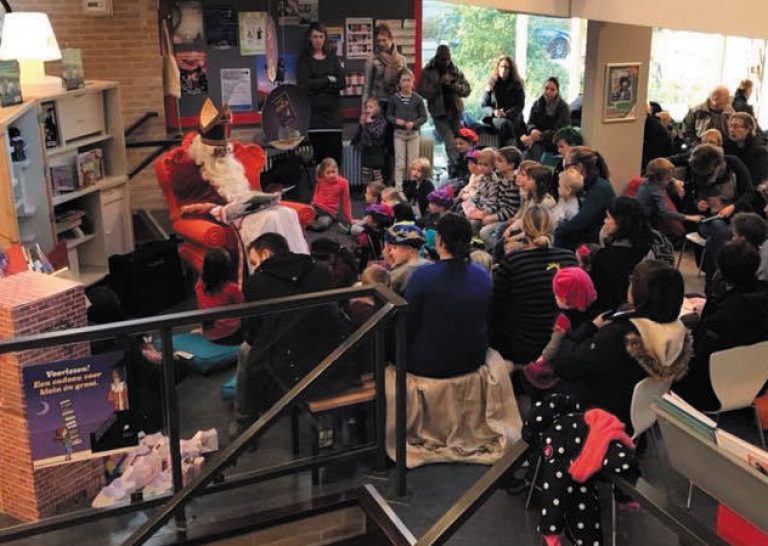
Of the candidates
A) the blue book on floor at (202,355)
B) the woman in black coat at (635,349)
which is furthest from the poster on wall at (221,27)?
the woman in black coat at (635,349)

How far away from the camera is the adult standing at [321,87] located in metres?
10.2

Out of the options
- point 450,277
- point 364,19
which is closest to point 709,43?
point 364,19

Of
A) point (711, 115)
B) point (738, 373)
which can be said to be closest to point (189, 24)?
point (711, 115)

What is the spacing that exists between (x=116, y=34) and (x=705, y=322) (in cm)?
635

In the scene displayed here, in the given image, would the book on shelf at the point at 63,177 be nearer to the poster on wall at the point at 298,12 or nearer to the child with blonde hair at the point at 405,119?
the child with blonde hair at the point at 405,119

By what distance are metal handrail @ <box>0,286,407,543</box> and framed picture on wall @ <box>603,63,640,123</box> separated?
534 cm

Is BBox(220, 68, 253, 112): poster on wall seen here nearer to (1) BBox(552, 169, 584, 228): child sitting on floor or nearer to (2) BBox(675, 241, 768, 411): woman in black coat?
(1) BBox(552, 169, 584, 228): child sitting on floor

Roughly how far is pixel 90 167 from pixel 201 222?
119 cm

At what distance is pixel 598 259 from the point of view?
5.29 meters

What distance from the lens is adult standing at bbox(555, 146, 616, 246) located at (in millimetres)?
6418


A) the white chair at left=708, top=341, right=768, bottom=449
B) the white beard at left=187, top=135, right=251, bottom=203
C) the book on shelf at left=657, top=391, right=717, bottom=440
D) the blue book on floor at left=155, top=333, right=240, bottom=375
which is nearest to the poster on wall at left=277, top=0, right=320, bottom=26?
the white beard at left=187, top=135, right=251, bottom=203

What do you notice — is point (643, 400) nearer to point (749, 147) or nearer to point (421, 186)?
point (421, 186)

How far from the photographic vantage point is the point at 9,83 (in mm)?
6285

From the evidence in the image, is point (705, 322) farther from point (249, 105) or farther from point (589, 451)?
point (249, 105)
